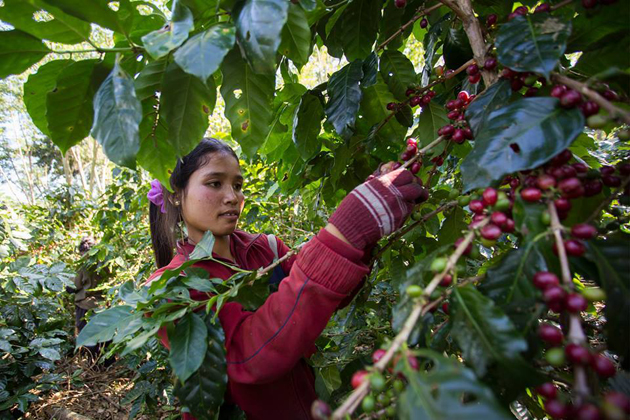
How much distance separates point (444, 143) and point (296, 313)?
71cm

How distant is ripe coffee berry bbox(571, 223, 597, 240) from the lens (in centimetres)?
54

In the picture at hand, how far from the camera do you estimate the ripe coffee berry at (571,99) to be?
60 centimetres

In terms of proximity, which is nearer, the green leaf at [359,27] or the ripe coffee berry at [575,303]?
the ripe coffee berry at [575,303]

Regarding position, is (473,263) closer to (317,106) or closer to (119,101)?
(317,106)

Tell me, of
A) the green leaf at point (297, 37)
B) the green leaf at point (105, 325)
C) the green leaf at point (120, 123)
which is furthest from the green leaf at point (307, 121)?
the green leaf at point (105, 325)

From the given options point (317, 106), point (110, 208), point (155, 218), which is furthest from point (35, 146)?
point (317, 106)

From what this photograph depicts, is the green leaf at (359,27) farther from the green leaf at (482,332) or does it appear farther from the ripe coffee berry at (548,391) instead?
the ripe coffee berry at (548,391)

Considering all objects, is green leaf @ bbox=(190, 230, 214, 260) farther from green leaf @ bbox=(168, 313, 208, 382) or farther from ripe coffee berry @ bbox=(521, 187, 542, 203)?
ripe coffee berry @ bbox=(521, 187, 542, 203)

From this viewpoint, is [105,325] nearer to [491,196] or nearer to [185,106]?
[185,106]

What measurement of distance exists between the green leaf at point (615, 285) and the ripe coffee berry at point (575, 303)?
8cm

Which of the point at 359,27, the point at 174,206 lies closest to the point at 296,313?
the point at 359,27

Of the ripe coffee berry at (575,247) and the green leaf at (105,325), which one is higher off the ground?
the ripe coffee berry at (575,247)

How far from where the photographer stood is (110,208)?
4625mm

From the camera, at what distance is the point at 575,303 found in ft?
1.58
